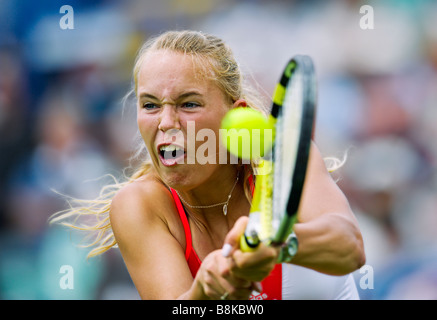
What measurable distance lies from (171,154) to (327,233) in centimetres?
69

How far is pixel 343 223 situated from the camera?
179cm

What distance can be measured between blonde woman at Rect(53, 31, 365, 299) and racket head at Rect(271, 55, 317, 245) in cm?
18

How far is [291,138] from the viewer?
1495mm

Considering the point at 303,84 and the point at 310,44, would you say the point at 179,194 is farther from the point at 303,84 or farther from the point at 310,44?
the point at 310,44

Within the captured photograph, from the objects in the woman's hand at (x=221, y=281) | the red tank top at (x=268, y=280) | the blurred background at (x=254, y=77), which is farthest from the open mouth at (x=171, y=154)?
the blurred background at (x=254, y=77)

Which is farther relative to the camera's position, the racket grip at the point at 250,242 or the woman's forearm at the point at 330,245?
the woman's forearm at the point at 330,245

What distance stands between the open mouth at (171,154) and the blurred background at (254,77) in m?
2.02

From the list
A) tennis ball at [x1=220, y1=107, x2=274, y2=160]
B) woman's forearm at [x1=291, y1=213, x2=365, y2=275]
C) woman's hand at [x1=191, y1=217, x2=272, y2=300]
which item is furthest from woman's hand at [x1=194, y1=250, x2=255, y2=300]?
tennis ball at [x1=220, y1=107, x2=274, y2=160]

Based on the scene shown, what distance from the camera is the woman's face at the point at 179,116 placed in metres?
2.08

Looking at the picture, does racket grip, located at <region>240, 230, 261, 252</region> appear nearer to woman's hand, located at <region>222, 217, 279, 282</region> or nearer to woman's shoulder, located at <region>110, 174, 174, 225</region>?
woman's hand, located at <region>222, 217, 279, 282</region>

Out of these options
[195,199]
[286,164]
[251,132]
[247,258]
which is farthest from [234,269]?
[195,199]

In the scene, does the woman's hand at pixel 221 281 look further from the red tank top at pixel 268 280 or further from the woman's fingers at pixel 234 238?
the red tank top at pixel 268 280

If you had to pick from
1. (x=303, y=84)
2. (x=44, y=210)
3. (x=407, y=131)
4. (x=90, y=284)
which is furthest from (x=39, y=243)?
(x=303, y=84)

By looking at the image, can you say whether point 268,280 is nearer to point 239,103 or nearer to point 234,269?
point 239,103
